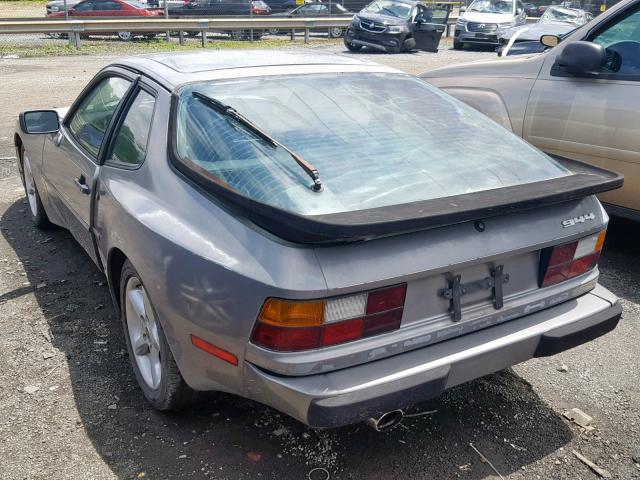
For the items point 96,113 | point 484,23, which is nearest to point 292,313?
point 96,113

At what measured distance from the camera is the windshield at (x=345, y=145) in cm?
256

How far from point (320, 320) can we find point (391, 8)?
19733 millimetres

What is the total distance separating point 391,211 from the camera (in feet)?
7.84

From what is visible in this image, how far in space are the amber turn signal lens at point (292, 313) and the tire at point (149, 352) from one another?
26.9 inches

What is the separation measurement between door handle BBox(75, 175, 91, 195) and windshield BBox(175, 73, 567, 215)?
35.2 inches

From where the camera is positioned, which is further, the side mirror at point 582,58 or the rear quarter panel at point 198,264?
the side mirror at point 582,58

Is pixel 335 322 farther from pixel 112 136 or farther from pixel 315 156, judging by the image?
pixel 112 136

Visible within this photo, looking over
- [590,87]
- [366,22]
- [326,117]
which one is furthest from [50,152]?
[366,22]

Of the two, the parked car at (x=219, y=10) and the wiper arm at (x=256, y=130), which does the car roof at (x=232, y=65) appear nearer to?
the wiper arm at (x=256, y=130)

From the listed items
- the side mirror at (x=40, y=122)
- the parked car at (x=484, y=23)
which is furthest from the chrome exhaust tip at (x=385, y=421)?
the parked car at (x=484, y=23)

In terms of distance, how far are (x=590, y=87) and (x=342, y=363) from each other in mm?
3363

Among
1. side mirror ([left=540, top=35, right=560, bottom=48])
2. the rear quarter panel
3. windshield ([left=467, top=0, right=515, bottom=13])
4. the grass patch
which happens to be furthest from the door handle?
windshield ([left=467, top=0, right=515, bottom=13])

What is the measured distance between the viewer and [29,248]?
4.89 meters

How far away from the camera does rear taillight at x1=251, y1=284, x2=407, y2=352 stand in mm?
2238
